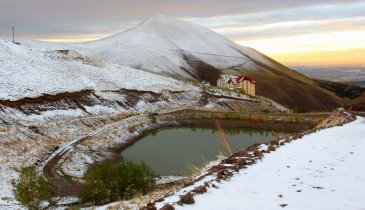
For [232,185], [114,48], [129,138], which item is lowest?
[129,138]

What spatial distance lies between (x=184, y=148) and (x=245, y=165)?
88.2 feet

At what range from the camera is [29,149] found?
34.6 m

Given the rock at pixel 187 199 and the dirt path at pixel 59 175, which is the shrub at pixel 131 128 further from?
the rock at pixel 187 199

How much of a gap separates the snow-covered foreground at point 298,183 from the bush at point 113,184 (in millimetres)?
8097

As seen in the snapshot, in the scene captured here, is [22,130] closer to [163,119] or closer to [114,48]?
[163,119]

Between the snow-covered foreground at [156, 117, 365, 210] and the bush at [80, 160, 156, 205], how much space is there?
810 cm

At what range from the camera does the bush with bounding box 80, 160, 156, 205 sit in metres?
20.5

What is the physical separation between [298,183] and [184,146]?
29502 mm

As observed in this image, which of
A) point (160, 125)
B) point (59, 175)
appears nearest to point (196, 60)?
point (160, 125)

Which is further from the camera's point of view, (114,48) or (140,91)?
(114,48)

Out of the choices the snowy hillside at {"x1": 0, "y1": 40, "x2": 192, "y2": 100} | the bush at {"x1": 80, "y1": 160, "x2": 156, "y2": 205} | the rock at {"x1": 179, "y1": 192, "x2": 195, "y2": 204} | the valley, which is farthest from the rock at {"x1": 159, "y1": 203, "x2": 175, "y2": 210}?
the snowy hillside at {"x1": 0, "y1": 40, "x2": 192, "y2": 100}

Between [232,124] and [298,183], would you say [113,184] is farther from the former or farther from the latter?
[232,124]

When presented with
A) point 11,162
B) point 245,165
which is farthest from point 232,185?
point 11,162

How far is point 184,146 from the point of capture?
132 ft
